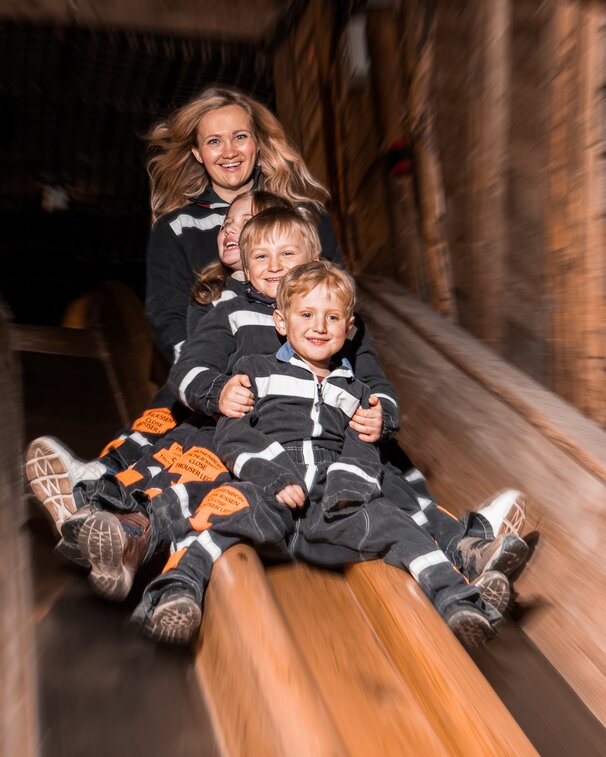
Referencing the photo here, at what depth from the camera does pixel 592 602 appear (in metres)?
1.60

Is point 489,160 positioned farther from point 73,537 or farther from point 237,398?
point 73,537

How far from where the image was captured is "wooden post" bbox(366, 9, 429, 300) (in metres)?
3.05

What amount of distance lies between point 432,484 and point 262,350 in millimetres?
601

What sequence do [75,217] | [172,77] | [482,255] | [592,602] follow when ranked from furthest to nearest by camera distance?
[75,217] → [172,77] → [482,255] → [592,602]

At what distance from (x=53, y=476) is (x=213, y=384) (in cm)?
40

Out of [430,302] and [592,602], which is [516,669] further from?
[430,302]

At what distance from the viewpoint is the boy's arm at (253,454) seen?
165cm

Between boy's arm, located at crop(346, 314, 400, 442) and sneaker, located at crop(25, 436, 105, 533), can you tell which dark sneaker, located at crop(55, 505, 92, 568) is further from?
boy's arm, located at crop(346, 314, 400, 442)

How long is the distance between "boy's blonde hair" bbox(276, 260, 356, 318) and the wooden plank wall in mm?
721

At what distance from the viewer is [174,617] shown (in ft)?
4.67

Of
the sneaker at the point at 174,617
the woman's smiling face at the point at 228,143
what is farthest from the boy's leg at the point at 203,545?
the woman's smiling face at the point at 228,143

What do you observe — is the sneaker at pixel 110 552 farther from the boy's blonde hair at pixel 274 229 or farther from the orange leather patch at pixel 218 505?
the boy's blonde hair at pixel 274 229

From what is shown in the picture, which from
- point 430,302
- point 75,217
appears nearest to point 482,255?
point 430,302

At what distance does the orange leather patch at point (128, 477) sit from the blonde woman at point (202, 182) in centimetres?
48
